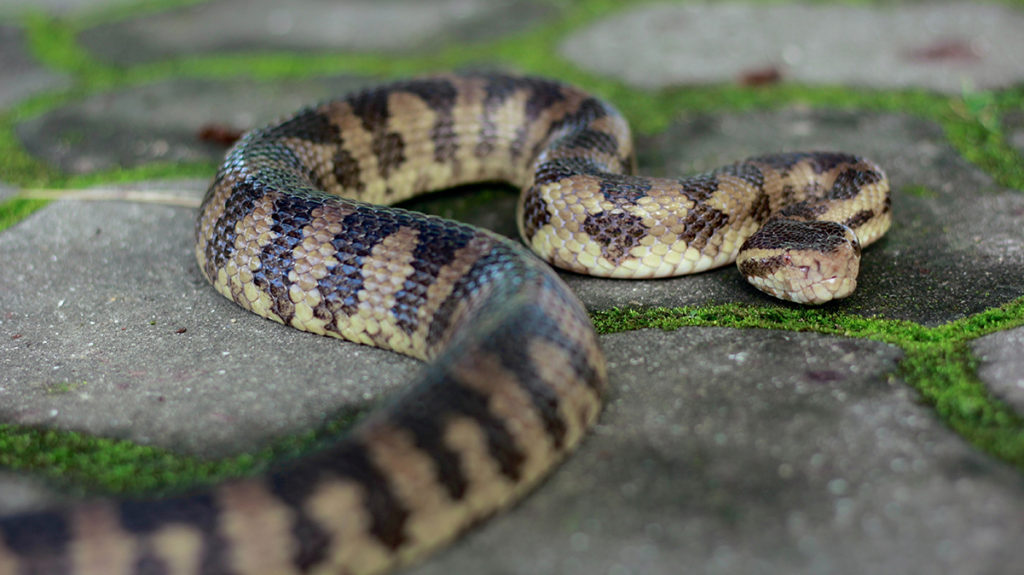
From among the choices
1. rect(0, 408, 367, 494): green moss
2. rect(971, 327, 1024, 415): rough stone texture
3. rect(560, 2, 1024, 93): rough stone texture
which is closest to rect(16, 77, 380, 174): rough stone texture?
rect(560, 2, 1024, 93): rough stone texture

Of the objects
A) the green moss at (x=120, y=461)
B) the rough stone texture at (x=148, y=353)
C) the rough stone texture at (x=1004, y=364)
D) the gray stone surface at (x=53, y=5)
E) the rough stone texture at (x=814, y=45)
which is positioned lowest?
the rough stone texture at (x=148, y=353)

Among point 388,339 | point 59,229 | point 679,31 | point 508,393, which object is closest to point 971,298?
point 508,393

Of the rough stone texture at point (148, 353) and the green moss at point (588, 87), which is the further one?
the rough stone texture at point (148, 353)

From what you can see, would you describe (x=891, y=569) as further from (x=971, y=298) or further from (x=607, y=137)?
(x=607, y=137)

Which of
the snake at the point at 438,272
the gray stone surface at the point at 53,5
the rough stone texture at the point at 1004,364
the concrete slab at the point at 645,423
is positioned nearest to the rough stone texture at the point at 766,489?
the concrete slab at the point at 645,423

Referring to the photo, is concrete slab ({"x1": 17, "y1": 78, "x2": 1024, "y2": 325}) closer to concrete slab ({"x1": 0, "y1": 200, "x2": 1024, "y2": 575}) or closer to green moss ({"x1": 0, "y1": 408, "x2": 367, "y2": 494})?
concrete slab ({"x1": 0, "y1": 200, "x2": 1024, "y2": 575})

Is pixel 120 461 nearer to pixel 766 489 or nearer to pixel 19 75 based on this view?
pixel 766 489

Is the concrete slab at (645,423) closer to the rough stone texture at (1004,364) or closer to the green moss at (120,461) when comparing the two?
the green moss at (120,461)
